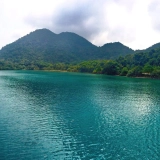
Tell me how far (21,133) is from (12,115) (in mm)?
8159

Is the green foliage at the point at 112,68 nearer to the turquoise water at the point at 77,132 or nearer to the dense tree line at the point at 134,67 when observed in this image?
the dense tree line at the point at 134,67

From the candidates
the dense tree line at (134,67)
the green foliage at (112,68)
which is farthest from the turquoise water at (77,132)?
the green foliage at (112,68)

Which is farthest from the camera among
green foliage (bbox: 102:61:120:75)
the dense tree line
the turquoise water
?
green foliage (bbox: 102:61:120:75)

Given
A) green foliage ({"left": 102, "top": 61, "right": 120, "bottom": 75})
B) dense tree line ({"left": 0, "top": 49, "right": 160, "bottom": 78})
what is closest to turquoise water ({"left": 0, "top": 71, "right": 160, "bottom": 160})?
dense tree line ({"left": 0, "top": 49, "right": 160, "bottom": 78})

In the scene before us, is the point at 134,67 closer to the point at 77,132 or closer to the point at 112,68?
the point at 112,68

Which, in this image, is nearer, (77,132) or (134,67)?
(77,132)

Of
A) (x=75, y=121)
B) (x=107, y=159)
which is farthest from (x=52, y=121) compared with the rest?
(x=107, y=159)

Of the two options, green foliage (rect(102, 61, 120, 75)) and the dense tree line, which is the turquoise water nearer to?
the dense tree line

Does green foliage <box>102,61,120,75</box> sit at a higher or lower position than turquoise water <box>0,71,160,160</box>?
higher

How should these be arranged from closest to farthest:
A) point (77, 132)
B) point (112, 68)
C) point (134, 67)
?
point (77, 132)
point (134, 67)
point (112, 68)

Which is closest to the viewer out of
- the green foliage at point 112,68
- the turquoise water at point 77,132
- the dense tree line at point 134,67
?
the turquoise water at point 77,132

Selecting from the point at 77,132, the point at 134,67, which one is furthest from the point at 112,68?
the point at 77,132

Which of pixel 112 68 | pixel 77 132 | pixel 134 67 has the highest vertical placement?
pixel 134 67

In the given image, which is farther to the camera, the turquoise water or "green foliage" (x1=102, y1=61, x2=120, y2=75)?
"green foliage" (x1=102, y1=61, x2=120, y2=75)
